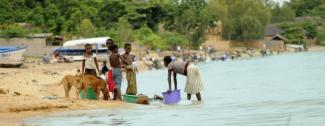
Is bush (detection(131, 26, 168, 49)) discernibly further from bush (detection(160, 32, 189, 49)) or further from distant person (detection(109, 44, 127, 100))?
distant person (detection(109, 44, 127, 100))

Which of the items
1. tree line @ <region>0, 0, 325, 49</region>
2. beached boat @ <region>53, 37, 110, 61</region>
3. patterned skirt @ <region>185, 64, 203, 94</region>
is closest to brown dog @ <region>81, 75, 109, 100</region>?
patterned skirt @ <region>185, 64, 203, 94</region>

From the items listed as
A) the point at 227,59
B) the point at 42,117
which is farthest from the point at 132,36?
the point at 42,117

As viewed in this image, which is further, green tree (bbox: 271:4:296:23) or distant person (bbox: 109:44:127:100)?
green tree (bbox: 271:4:296:23)

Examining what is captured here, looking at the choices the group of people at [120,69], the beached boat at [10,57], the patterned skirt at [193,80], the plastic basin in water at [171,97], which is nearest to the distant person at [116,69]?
the group of people at [120,69]

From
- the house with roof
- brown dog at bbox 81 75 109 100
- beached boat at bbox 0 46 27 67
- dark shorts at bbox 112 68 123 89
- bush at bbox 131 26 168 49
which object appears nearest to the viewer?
brown dog at bbox 81 75 109 100

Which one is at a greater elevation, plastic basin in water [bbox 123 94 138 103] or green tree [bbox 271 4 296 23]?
green tree [bbox 271 4 296 23]

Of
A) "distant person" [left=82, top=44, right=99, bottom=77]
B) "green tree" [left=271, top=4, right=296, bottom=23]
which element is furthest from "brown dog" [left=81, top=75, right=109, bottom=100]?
"green tree" [left=271, top=4, right=296, bottom=23]

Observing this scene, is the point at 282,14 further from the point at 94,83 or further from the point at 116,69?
the point at 94,83

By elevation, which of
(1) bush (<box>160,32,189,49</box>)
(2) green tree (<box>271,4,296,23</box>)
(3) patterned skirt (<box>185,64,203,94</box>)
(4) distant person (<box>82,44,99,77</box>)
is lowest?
(3) patterned skirt (<box>185,64,203,94</box>)

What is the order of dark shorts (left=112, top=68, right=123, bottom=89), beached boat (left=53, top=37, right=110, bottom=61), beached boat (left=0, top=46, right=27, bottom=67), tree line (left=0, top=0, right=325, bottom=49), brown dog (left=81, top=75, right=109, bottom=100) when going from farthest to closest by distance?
tree line (left=0, top=0, right=325, bottom=49) → beached boat (left=53, top=37, right=110, bottom=61) → beached boat (left=0, top=46, right=27, bottom=67) → dark shorts (left=112, top=68, right=123, bottom=89) → brown dog (left=81, top=75, right=109, bottom=100)

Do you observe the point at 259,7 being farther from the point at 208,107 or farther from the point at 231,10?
the point at 208,107

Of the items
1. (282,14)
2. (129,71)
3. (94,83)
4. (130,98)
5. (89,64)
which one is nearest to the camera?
(94,83)

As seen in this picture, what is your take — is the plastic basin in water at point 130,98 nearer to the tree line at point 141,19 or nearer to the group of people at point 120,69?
the group of people at point 120,69

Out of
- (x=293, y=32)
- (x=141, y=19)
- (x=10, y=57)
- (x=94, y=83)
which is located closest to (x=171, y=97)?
(x=94, y=83)
